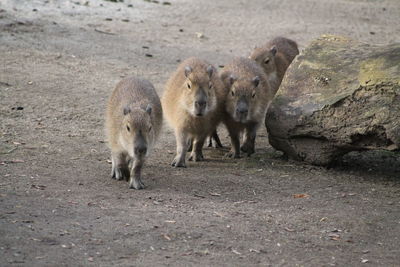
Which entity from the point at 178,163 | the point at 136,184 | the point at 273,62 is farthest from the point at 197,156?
the point at 273,62

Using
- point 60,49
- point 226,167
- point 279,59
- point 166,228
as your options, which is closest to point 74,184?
point 166,228

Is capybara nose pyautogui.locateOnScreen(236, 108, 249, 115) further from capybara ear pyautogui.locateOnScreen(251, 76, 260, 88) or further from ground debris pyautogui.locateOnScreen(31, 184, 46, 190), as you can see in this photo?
ground debris pyautogui.locateOnScreen(31, 184, 46, 190)

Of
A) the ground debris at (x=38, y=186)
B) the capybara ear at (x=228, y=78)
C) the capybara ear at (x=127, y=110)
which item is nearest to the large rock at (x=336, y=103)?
the capybara ear at (x=228, y=78)

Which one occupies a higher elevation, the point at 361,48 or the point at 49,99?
the point at 361,48

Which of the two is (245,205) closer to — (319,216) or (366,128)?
(319,216)

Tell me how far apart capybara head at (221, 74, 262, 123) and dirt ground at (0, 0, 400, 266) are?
522mm

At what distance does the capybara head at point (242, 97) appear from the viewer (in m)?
8.03

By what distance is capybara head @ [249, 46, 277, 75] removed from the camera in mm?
9766

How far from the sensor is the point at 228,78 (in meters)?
8.30

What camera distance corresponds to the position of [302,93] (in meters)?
7.78

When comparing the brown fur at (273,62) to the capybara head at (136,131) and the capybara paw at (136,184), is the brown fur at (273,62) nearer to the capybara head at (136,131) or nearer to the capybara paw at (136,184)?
the capybara head at (136,131)

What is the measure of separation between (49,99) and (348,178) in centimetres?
404

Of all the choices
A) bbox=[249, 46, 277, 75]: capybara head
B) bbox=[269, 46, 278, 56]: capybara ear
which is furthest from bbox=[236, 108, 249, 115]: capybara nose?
bbox=[269, 46, 278, 56]: capybara ear

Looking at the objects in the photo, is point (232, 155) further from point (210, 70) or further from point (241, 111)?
point (210, 70)
